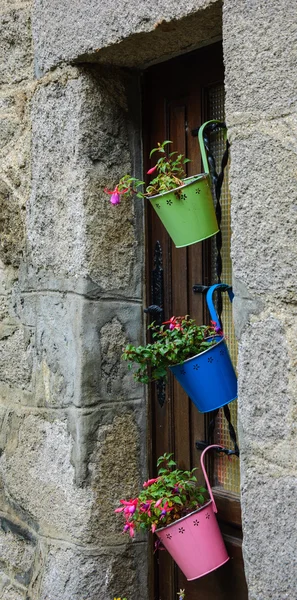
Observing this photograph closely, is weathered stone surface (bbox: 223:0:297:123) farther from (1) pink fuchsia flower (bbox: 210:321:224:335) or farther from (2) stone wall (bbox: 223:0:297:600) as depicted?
(1) pink fuchsia flower (bbox: 210:321:224:335)

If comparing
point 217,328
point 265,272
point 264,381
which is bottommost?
point 264,381

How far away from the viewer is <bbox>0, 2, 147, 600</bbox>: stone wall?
229cm

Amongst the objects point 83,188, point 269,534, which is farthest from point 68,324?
point 269,534

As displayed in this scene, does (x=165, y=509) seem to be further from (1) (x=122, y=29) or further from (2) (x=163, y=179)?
(1) (x=122, y=29)

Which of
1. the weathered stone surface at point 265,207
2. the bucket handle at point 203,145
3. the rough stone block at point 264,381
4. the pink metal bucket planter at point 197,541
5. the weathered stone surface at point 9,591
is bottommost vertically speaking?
the weathered stone surface at point 9,591

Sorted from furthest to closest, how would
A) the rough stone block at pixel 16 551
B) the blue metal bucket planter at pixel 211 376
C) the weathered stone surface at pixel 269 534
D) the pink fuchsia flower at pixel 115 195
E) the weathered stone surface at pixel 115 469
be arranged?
the rough stone block at pixel 16 551
the weathered stone surface at pixel 115 469
the pink fuchsia flower at pixel 115 195
the blue metal bucket planter at pixel 211 376
the weathered stone surface at pixel 269 534

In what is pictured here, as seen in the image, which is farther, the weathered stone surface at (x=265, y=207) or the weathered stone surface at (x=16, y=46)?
the weathered stone surface at (x=16, y=46)

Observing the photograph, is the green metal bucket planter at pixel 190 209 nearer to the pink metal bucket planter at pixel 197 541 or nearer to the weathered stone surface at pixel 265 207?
the weathered stone surface at pixel 265 207

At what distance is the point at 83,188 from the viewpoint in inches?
90.3

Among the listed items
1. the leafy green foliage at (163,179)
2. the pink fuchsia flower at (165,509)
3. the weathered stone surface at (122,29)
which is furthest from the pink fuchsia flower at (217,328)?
the weathered stone surface at (122,29)

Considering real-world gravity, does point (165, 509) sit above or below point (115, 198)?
below

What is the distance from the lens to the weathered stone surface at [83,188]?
230cm

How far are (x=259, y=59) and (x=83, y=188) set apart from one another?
75 cm

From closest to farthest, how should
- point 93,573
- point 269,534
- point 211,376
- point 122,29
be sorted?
point 269,534
point 211,376
point 122,29
point 93,573
